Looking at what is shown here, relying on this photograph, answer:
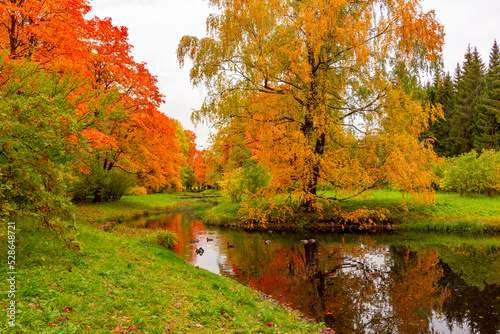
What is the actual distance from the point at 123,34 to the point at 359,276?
2284 centimetres

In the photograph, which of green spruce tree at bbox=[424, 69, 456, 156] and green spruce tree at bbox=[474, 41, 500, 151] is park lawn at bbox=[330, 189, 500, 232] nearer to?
green spruce tree at bbox=[474, 41, 500, 151]

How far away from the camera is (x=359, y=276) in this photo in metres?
11.3

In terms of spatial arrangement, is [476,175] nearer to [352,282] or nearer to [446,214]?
[446,214]

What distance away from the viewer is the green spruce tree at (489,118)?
45.7 meters

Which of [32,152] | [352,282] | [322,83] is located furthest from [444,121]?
[32,152]

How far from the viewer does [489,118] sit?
157 feet

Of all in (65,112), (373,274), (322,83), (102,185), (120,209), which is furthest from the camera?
(102,185)

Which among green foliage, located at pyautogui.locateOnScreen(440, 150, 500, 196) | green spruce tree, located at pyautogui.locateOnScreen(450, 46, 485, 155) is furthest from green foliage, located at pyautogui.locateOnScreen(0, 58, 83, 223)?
green spruce tree, located at pyautogui.locateOnScreen(450, 46, 485, 155)

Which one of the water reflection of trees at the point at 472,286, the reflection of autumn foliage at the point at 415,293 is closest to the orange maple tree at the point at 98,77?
the reflection of autumn foliage at the point at 415,293

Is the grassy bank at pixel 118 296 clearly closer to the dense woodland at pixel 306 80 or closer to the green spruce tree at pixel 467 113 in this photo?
the dense woodland at pixel 306 80

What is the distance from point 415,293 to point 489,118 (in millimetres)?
50688

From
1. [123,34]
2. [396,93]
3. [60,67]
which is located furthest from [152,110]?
[396,93]

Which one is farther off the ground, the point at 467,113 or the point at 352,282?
the point at 467,113

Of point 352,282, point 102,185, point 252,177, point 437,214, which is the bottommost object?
point 352,282
